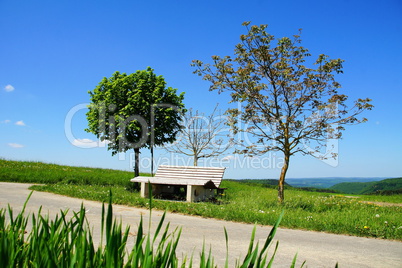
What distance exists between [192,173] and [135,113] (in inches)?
195

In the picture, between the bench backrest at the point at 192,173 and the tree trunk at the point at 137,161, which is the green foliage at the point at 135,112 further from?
the bench backrest at the point at 192,173

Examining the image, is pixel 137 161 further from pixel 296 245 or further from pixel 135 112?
pixel 296 245

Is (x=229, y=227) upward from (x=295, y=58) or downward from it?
downward

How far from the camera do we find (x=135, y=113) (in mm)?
17844

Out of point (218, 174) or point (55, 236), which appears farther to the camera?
point (218, 174)

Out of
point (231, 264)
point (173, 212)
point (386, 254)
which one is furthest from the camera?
point (173, 212)

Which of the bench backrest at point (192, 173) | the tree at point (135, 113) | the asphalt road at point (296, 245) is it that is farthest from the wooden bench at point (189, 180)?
the asphalt road at point (296, 245)

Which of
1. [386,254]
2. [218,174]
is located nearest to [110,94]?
[218,174]

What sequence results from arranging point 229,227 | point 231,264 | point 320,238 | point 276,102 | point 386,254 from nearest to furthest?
point 231,264 → point 386,254 → point 320,238 → point 229,227 → point 276,102

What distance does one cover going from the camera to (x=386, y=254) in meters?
5.33

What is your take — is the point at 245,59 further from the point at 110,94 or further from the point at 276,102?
the point at 110,94

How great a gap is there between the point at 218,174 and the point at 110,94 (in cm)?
770

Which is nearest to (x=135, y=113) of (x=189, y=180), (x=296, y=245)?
(x=189, y=180)

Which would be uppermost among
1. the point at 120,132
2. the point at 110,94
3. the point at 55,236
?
the point at 110,94
